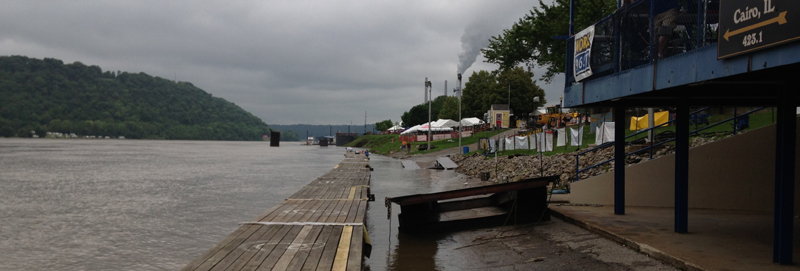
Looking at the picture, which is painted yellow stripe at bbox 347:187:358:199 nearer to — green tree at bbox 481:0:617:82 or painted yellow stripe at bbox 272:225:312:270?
painted yellow stripe at bbox 272:225:312:270

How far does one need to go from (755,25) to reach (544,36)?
32.7 metres

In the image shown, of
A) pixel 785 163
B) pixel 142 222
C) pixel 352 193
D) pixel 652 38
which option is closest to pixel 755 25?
pixel 785 163

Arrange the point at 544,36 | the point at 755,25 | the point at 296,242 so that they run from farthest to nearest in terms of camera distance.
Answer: the point at 544,36, the point at 296,242, the point at 755,25

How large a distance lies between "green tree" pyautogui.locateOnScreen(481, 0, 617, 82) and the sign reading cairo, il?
25.5 m

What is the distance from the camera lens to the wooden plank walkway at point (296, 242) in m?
7.82

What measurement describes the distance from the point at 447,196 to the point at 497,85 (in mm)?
80857

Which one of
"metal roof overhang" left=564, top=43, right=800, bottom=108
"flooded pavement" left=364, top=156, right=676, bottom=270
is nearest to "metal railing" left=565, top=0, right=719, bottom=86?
"metal roof overhang" left=564, top=43, right=800, bottom=108

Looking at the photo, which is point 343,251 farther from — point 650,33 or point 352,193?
point 352,193

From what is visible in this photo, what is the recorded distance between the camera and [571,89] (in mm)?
12883

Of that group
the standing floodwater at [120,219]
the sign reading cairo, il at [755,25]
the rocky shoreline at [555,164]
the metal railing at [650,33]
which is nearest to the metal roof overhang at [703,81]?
the sign reading cairo, il at [755,25]

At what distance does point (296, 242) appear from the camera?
9422mm

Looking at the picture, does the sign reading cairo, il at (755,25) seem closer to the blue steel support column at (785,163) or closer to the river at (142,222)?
the blue steel support column at (785,163)

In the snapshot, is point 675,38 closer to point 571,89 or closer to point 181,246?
point 571,89

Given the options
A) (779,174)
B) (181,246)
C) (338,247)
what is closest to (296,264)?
(338,247)
